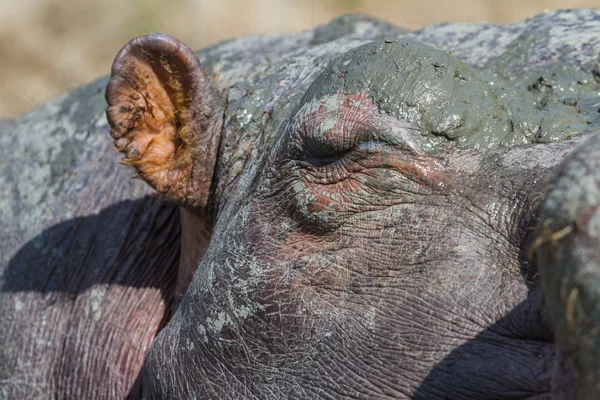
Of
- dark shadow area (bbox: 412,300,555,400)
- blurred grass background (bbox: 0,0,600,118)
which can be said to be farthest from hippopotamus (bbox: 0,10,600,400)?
blurred grass background (bbox: 0,0,600,118)

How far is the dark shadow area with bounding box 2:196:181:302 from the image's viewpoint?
356 cm

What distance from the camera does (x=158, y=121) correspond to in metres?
3.22

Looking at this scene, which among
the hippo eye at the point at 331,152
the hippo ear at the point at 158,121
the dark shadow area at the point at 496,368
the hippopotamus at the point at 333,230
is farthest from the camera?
the hippo ear at the point at 158,121

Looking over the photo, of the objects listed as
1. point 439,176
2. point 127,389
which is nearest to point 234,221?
Result: point 439,176

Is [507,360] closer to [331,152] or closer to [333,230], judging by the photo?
[333,230]

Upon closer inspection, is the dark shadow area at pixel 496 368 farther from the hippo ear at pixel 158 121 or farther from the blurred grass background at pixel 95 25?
the blurred grass background at pixel 95 25

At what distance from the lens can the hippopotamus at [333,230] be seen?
7.04 feet

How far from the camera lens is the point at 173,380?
2838 mm

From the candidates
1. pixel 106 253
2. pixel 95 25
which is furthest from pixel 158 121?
pixel 95 25

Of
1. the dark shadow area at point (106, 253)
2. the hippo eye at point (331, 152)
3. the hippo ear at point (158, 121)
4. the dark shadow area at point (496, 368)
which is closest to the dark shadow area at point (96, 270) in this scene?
the dark shadow area at point (106, 253)

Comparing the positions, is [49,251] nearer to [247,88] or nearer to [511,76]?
[247,88]

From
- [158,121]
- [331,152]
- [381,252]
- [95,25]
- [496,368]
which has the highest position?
[95,25]

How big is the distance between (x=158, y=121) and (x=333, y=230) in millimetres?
970

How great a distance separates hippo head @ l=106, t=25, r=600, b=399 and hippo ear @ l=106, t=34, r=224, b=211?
17 cm
